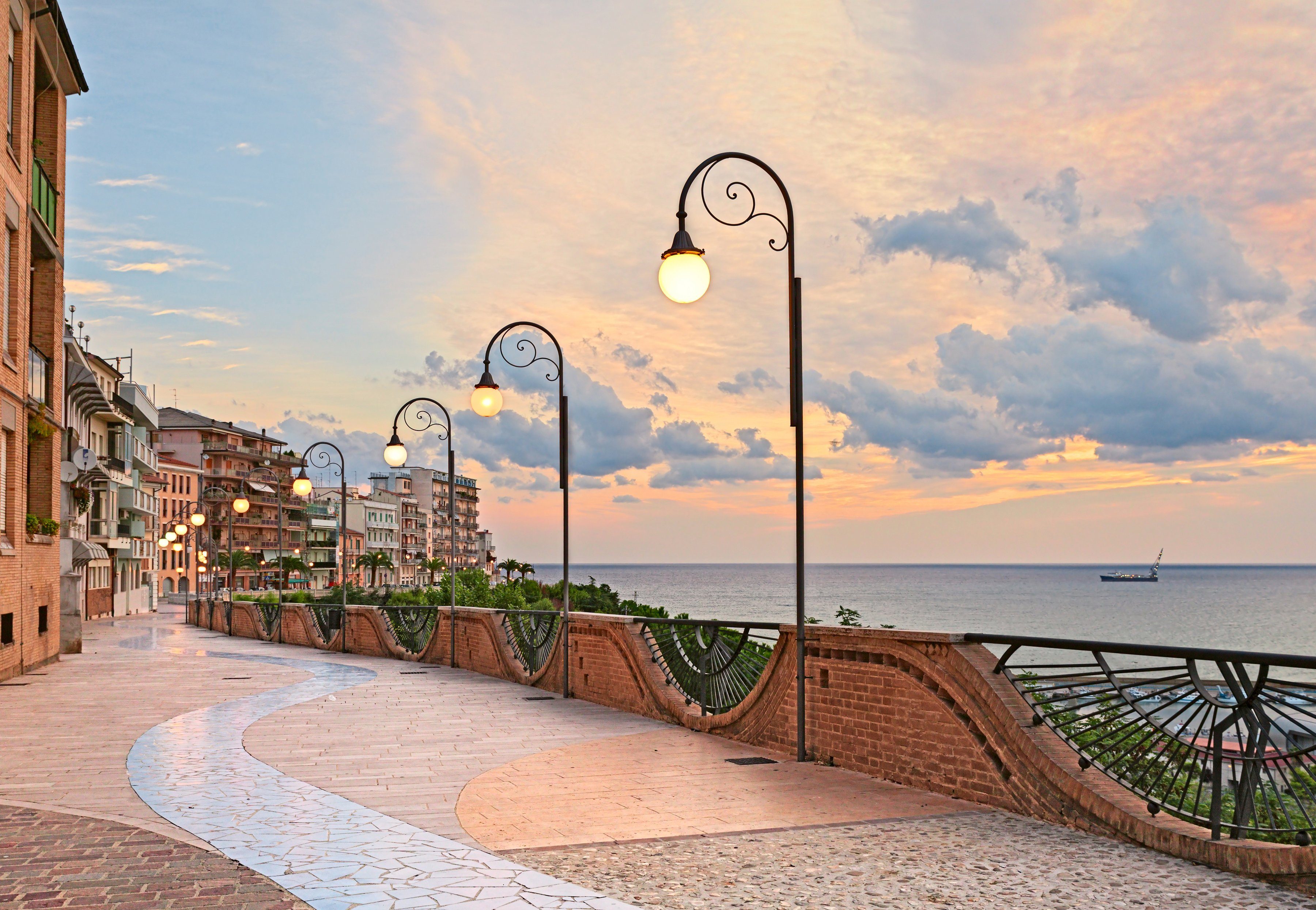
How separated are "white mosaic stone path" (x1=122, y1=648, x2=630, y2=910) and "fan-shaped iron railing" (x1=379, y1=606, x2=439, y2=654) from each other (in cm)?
1279

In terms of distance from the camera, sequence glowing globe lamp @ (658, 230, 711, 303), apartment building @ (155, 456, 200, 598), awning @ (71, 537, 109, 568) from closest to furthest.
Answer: glowing globe lamp @ (658, 230, 711, 303), awning @ (71, 537, 109, 568), apartment building @ (155, 456, 200, 598)

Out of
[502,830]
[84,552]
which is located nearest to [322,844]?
[502,830]

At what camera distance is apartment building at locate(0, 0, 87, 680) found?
2017 centimetres

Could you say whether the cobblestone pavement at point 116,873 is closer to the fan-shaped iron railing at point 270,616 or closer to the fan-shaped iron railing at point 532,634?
the fan-shaped iron railing at point 532,634

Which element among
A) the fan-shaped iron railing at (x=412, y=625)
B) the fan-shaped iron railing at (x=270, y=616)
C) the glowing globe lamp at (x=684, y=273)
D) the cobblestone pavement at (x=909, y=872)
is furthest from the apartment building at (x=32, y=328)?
the cobblestone pavement at (x=909, y=872)

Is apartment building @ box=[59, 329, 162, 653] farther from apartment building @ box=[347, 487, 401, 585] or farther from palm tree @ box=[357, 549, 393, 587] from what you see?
apartment building @ box=[347, 487, 401, 585]

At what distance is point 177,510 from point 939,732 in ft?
353

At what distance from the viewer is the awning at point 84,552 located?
1715 inches

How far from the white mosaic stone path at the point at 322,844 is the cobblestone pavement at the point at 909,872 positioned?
0.32 m

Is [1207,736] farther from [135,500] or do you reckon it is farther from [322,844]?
[135,500]

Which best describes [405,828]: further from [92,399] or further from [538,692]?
[92,399]

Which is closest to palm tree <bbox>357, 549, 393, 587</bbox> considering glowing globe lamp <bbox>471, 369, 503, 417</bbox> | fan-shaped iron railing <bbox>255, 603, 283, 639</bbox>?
fan-shaped iron railing <bbox>255, 603, 283, 639</bbox>

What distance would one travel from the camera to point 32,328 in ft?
78.0

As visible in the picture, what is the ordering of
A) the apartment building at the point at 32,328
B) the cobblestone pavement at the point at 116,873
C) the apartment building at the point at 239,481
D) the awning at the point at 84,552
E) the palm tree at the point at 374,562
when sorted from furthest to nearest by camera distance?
the palm tree at the point at 374,562
the apartment building at the point at 239,481
the awning at the point at 84,552
the apartment building at the point at 32,328
the cobblestone pavement at the point at 116,873
